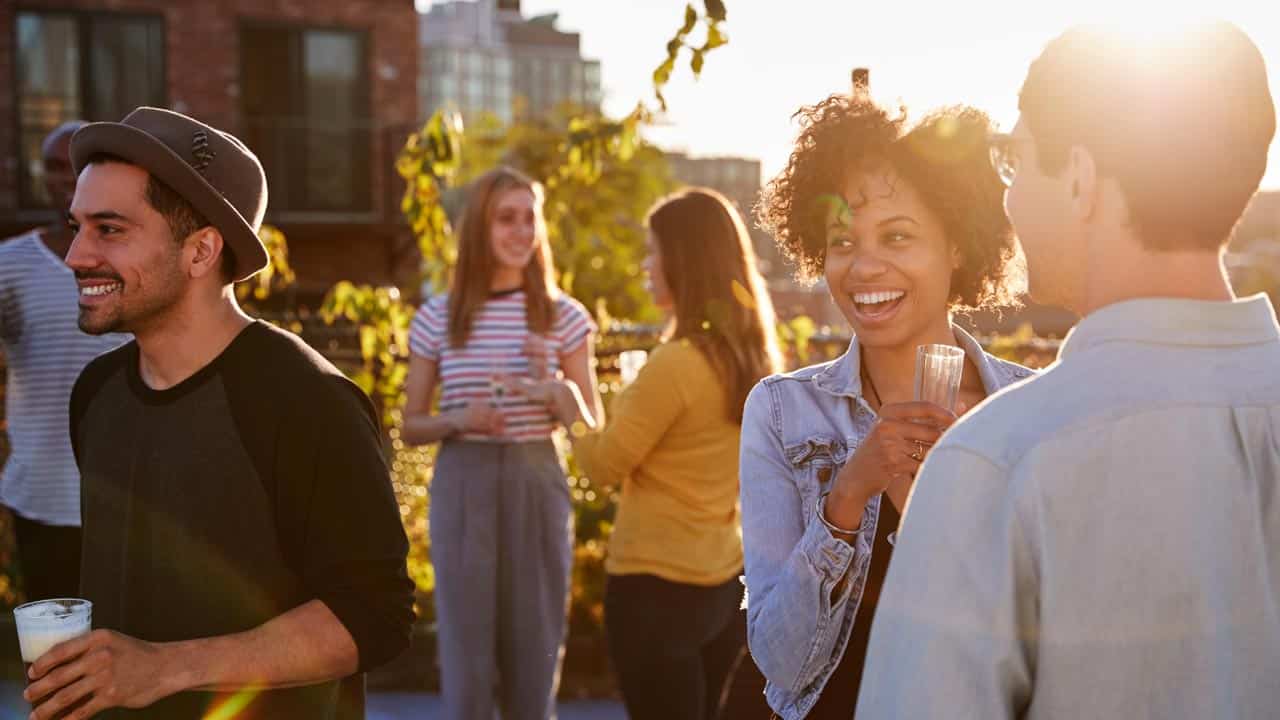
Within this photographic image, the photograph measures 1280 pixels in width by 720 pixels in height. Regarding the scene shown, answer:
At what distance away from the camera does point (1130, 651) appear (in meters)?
1.21

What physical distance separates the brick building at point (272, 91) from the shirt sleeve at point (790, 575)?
16062mm

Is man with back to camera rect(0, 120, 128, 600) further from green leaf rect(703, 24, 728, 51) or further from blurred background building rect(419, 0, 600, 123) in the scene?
blurred background building rect(419, 0, 600, 123)

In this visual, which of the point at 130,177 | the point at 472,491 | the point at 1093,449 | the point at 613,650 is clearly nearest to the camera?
the point at 1093,449

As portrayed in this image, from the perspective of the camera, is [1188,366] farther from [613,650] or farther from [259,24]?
[259,24]

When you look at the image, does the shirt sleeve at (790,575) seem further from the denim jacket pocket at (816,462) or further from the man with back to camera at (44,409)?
the man with back to camera at (44,409)

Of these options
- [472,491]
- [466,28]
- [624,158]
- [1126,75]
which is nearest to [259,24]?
[624,158]

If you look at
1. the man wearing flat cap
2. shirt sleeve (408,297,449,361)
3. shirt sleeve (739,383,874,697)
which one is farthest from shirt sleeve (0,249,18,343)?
shirt sleeve (739,383,874,697)

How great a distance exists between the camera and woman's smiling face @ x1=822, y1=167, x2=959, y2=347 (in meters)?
2.43

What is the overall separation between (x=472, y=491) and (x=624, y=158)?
7.05 ft

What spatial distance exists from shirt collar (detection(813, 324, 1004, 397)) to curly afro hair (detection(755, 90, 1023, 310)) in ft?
0.44

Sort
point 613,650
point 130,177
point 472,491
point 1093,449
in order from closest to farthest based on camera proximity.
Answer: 1. point 1093,449
2. point 130,177
3. point 613,650
4. point 472,491

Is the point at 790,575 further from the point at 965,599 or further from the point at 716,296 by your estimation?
the point at 716,296

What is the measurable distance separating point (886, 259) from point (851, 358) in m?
0.22

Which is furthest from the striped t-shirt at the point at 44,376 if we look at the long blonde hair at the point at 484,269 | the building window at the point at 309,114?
the building window at the point at 309,114
